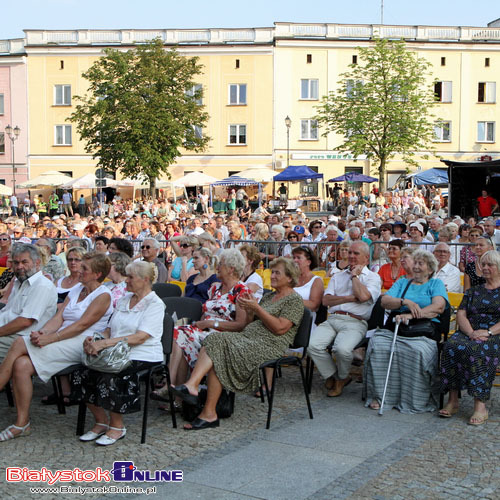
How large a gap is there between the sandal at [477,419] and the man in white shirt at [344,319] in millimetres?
1256

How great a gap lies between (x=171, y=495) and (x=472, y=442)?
2.45 m

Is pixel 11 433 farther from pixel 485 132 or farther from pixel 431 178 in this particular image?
pixel 485 132

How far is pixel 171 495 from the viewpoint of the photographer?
448 cm

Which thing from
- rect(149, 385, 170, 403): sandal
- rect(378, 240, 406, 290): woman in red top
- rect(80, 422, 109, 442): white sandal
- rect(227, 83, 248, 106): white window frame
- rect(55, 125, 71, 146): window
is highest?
rect(227, 83, 248, 106): white window frame

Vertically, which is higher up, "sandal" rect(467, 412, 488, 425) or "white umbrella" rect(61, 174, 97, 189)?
"white umbrella" rect(61, 174, 97, 189)

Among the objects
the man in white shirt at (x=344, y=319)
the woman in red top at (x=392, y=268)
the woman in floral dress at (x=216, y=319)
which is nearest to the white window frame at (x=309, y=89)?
the woman in red top at (x=392, y=268)

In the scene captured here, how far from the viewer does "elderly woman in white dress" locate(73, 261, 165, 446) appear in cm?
545

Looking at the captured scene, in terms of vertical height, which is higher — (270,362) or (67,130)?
(67,130)

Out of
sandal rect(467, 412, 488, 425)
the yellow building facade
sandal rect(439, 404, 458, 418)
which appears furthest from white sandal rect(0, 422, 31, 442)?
the yellow building facade

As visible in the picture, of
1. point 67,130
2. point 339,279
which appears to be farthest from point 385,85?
point 339,279

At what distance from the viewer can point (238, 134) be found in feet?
149

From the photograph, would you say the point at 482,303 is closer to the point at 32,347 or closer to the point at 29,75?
the point at 32,347

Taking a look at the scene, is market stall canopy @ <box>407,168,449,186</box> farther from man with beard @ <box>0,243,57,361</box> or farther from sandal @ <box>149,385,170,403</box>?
man with beard @ <box>0,243,57,361</box>

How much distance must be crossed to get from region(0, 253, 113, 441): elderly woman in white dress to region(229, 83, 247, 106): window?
39979mm
